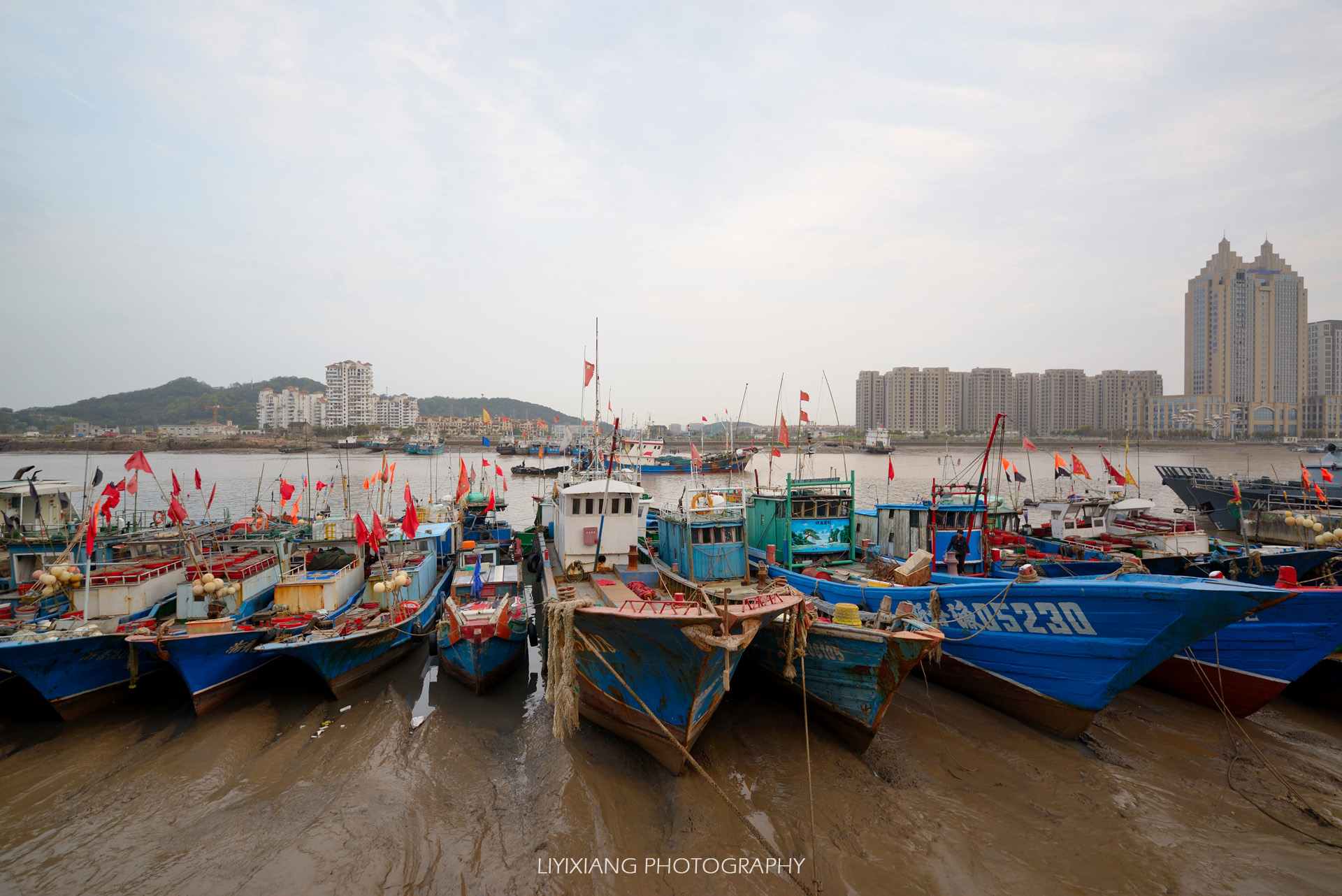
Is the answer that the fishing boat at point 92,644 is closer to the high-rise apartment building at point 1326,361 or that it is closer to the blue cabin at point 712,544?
the blue cabin at point 712,544

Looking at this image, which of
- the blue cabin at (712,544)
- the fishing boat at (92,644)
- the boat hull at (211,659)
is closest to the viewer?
the fishing boat at (92,644)

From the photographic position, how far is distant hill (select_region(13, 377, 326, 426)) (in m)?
144

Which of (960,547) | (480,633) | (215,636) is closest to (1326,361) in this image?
(960,547)

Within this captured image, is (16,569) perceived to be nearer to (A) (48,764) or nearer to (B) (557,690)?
(A) (48,764)

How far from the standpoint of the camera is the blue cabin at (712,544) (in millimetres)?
13805

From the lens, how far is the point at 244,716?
11305 millimetres

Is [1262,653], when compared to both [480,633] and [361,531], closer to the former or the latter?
[480,633]

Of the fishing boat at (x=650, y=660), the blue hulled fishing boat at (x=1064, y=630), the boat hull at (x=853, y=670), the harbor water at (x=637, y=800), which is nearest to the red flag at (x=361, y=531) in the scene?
the harbor water at (x=637, y=800)

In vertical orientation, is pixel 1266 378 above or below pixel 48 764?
above

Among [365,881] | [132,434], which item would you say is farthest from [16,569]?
[132,434]

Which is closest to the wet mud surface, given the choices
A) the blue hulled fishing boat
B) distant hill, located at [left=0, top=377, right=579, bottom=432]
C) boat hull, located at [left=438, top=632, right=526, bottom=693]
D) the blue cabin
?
the blue hulled fishing boat

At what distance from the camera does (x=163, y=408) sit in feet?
508

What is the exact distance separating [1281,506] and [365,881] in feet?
133

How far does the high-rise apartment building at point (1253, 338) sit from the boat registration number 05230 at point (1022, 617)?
16356 cm
